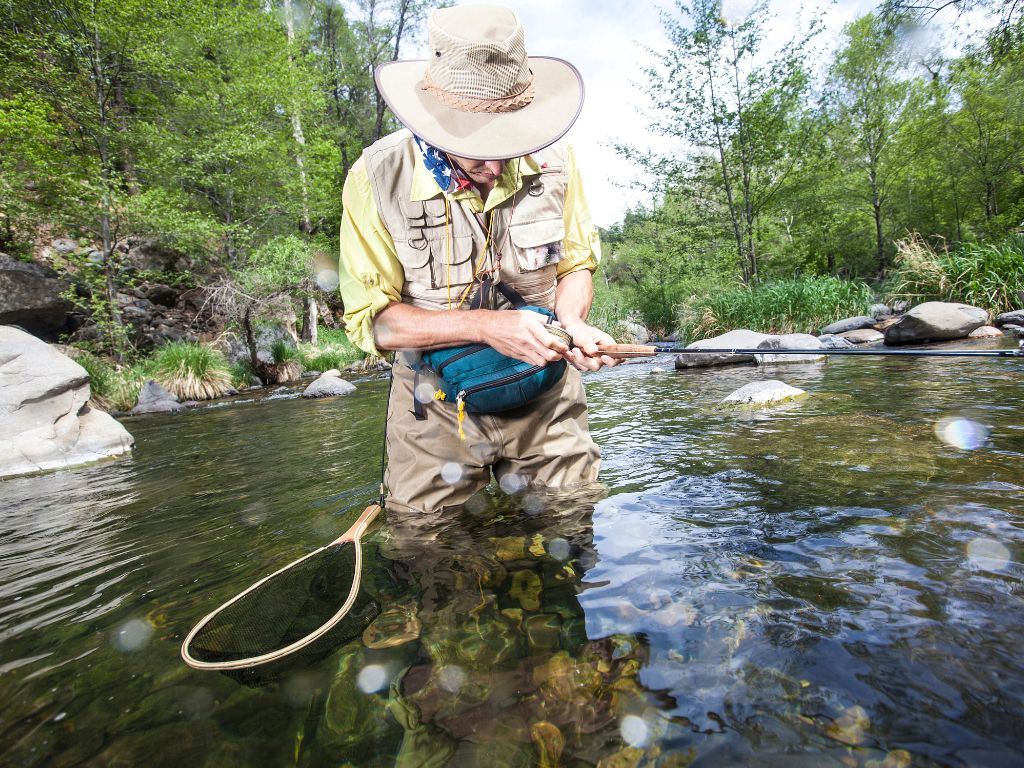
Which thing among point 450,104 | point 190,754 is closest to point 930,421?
point 450,104

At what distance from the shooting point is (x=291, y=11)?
78.5 ft

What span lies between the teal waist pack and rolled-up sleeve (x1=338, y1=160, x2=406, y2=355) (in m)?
0.34

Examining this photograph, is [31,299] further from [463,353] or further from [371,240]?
[463,353]

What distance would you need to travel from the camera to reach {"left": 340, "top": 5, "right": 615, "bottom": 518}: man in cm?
201

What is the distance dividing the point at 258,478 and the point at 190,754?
338cm

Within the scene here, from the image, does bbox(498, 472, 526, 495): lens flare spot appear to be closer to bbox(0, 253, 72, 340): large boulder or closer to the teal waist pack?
the teal waist pack

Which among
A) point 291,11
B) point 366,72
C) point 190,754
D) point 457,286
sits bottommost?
point 190,754

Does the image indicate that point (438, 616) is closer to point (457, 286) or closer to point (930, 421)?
point (457, 286)

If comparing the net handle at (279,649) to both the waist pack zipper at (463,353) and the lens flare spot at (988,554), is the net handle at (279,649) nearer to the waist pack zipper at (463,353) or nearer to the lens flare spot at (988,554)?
the waist pack zipper at (463,353)

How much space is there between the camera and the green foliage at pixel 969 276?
999 cm

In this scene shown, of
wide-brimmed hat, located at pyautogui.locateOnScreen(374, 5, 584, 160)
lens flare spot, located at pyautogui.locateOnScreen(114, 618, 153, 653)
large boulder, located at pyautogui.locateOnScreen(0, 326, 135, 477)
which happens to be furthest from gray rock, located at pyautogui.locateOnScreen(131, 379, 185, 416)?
wide-brimmed hat, located at pyautogui.locateOnScreen(374, 5, 584, 160)

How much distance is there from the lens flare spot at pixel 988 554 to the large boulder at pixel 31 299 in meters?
19.8

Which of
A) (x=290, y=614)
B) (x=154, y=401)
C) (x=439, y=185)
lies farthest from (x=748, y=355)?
(x=154, y=401)

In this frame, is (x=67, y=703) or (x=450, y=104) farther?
(x=450, y=104)
